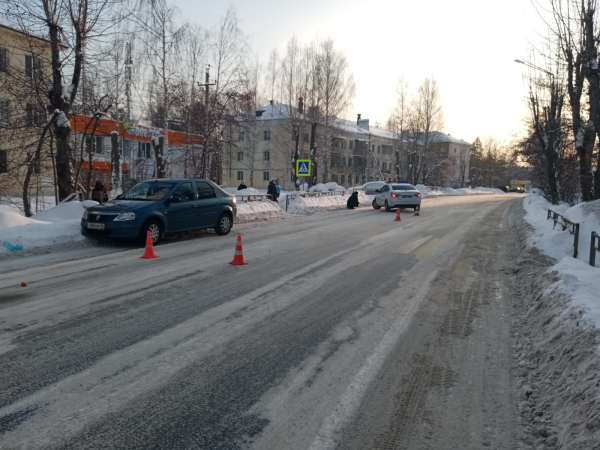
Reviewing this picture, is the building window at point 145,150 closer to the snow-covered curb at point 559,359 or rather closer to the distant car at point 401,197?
the distant car at point 401,197

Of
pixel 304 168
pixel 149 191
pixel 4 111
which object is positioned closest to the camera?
pixel 149 191

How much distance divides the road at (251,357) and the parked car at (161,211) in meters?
2.08

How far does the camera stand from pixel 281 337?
4746mm

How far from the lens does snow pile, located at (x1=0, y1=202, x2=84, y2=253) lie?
9.79 meters

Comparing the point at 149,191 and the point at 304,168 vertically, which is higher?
the point at 304,168

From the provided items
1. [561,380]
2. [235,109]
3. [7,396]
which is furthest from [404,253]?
[235,109]

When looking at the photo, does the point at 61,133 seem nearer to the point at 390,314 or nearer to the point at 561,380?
the point at 390,314

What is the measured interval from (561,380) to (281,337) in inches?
103

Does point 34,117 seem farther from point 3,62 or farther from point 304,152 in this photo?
point 304,152

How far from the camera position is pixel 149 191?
38.2 ft

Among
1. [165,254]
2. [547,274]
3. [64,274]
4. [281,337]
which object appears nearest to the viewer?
[281,337]

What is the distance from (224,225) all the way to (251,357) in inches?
362

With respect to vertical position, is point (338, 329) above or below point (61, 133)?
below

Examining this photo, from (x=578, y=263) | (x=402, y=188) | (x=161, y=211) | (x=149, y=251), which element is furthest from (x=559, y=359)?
(x=402, y=188)
